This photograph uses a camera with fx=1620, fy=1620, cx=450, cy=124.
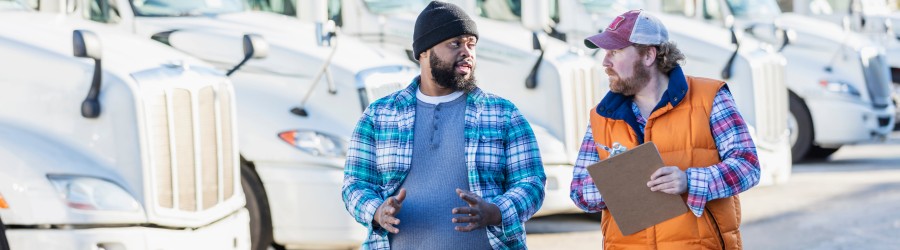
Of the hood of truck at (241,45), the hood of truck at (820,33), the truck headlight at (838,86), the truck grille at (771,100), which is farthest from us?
the hood of truck at (820,33)

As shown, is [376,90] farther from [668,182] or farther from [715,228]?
[668,182]

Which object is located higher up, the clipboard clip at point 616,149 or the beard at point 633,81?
the beard at point 633,81

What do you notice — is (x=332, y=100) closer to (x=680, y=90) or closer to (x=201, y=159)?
(x=201, y=159)

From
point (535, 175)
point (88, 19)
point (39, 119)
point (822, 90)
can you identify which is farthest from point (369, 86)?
point (822, 90)

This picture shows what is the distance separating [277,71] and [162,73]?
62.9 inches

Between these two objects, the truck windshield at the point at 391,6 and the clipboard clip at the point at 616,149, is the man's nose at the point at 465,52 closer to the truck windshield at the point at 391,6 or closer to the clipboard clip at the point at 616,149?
the clipboard clip at the point at 616,149

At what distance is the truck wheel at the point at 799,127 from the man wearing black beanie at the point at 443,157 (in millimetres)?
11204

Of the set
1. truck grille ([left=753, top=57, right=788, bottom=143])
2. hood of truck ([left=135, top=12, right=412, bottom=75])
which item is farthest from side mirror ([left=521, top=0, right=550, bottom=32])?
truck grille ([left=753, top=57, right=788, bottom=143])

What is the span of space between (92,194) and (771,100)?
304 inches

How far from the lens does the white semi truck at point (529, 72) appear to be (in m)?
9.80

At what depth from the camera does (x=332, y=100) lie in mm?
8312

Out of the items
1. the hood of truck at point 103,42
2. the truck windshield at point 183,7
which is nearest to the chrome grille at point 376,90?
the truck windshield at point 183,7

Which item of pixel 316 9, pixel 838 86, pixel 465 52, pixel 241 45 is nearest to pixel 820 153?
pixel 838 86

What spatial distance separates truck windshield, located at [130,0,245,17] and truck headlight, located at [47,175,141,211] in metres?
2.08
